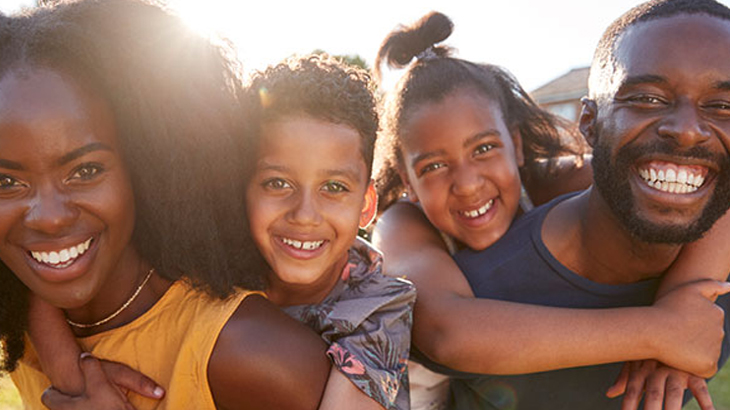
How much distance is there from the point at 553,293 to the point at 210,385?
1.71m

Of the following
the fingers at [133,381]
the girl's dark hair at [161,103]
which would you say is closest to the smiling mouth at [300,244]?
the girl's dark hair at [161,103]

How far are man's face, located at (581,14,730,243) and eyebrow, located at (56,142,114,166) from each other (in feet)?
6.82

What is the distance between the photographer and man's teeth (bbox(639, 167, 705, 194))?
248 cm

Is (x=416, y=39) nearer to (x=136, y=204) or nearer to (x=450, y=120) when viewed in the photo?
(x=450, y=120)

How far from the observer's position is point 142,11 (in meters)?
2.06

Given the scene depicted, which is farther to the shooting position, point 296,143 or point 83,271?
point 296,143

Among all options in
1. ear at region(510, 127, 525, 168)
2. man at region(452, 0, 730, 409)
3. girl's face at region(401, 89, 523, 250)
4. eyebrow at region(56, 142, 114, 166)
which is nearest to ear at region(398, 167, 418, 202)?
girl's face at region(401, 89, 523, 250)

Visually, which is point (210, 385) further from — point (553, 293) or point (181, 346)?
point (553, 293)

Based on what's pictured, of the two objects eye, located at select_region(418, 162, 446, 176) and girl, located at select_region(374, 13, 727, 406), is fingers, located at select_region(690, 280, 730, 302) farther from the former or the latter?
eye, located at select_region(418, 162, 446, 176)

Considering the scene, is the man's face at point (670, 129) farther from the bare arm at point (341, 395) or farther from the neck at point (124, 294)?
the neck at point (124, 294)

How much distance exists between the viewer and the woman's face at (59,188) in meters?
1.80

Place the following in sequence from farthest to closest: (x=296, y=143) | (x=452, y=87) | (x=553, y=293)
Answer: (x=452, y=87) < (x=553, y=293) < (x=296, y=143)

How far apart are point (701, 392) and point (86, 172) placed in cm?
245

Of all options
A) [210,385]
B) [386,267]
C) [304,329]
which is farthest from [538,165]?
[210,385]
